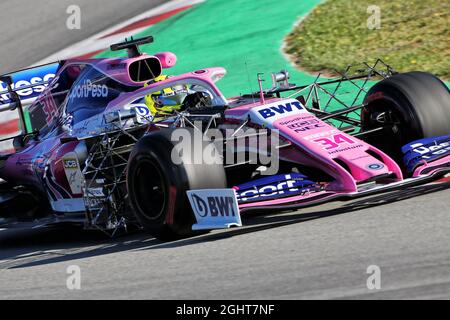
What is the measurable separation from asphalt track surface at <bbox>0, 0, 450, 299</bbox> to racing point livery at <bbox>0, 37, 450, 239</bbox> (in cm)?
21

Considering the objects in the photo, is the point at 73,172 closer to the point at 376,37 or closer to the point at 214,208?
the point at 214,208

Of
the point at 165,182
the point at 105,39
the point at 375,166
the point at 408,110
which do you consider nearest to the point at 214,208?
the point at 165,182

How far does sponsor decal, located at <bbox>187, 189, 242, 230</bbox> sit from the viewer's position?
6.33 meters

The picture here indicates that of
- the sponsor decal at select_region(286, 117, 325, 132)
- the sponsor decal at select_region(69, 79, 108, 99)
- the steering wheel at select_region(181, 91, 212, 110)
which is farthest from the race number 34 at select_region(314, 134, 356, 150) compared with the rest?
the sponsor decal at select_region(69, 79, 108, 99)

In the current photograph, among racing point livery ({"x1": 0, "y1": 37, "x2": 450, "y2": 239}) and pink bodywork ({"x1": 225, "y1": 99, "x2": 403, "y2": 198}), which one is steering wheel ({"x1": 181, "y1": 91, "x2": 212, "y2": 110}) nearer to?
racing point livery ({"x1": 0, "y1": 37, "x2": 450, "y2": 239})

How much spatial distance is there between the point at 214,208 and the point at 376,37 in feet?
25.8

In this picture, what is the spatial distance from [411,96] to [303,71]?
16.5ft

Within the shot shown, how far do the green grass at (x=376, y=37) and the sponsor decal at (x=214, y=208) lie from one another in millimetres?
6161

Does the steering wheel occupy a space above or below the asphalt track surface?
above

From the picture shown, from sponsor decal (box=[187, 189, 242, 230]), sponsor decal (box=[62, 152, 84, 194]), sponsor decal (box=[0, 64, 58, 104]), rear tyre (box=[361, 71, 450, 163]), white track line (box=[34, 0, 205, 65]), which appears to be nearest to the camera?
sponsor decal (box=[187, 189, 242, 230])

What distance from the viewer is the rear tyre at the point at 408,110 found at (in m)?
7.67
